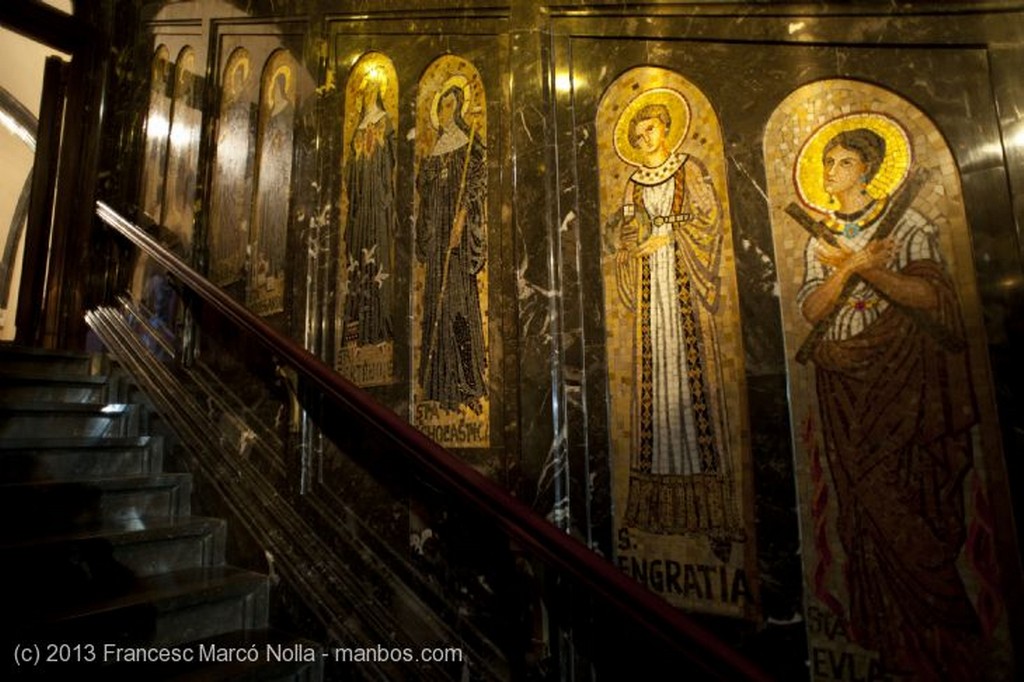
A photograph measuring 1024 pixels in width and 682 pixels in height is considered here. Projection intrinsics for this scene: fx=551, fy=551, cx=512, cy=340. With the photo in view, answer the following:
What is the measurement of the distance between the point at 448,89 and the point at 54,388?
247cm

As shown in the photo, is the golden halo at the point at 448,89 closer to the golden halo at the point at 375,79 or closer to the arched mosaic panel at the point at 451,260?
the arched mosaic panel at the point at 451,260

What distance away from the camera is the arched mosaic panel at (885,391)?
1513 millimetres

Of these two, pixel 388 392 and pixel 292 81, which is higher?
pixel 292 81

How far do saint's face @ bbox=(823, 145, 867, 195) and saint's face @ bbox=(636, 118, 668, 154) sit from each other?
0.55m

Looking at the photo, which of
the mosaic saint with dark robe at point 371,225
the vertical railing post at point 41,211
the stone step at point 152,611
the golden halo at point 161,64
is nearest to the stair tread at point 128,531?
the stone step at point 152,611

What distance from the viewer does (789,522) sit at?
1684 mm

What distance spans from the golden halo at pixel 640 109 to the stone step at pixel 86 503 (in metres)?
2.23

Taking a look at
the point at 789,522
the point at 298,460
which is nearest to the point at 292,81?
the point at 298,460

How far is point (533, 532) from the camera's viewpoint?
1.41m

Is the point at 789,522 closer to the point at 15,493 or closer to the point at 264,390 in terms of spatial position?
the point at 264,390

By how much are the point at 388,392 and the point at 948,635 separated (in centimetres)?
195

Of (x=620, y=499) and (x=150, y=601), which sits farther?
(x=620, y=499)

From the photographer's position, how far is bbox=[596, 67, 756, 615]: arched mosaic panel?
1.78 meters

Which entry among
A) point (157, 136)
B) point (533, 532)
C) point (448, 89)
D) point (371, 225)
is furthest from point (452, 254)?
point (157, 136)
